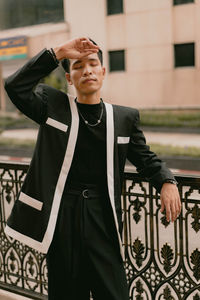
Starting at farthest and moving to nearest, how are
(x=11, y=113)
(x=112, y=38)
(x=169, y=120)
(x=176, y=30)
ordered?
(x=11, y=113)
(x=112, y=38)
(x=176, y=30)
(x=169, y=120)

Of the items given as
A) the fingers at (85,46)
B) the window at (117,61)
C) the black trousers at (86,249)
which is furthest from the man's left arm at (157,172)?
the window at (117,61)

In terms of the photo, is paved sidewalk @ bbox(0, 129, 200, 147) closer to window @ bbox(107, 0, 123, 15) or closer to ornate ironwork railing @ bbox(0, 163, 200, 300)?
window @ bbox(107, 0, 123, 15)

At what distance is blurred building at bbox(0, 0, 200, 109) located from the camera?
57.7 ft

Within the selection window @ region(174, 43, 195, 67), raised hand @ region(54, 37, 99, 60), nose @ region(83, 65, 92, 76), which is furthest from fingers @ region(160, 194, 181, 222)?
window @ region(174, 43, 195, 67)

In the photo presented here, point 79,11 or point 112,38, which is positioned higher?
point 79,11

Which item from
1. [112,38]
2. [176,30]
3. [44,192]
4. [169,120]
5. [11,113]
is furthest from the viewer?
[11,113]

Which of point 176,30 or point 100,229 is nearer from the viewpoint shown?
point 100,229

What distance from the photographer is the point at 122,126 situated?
7.71 ft

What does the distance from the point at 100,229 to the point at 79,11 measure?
1870cm

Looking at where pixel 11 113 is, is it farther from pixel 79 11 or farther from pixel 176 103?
pixel 176 103

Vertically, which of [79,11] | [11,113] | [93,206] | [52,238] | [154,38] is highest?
[79,11]

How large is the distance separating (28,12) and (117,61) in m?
6.01

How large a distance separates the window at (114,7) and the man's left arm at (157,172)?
17682 mm

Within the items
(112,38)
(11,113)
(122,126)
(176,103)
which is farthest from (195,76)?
(122,126)
